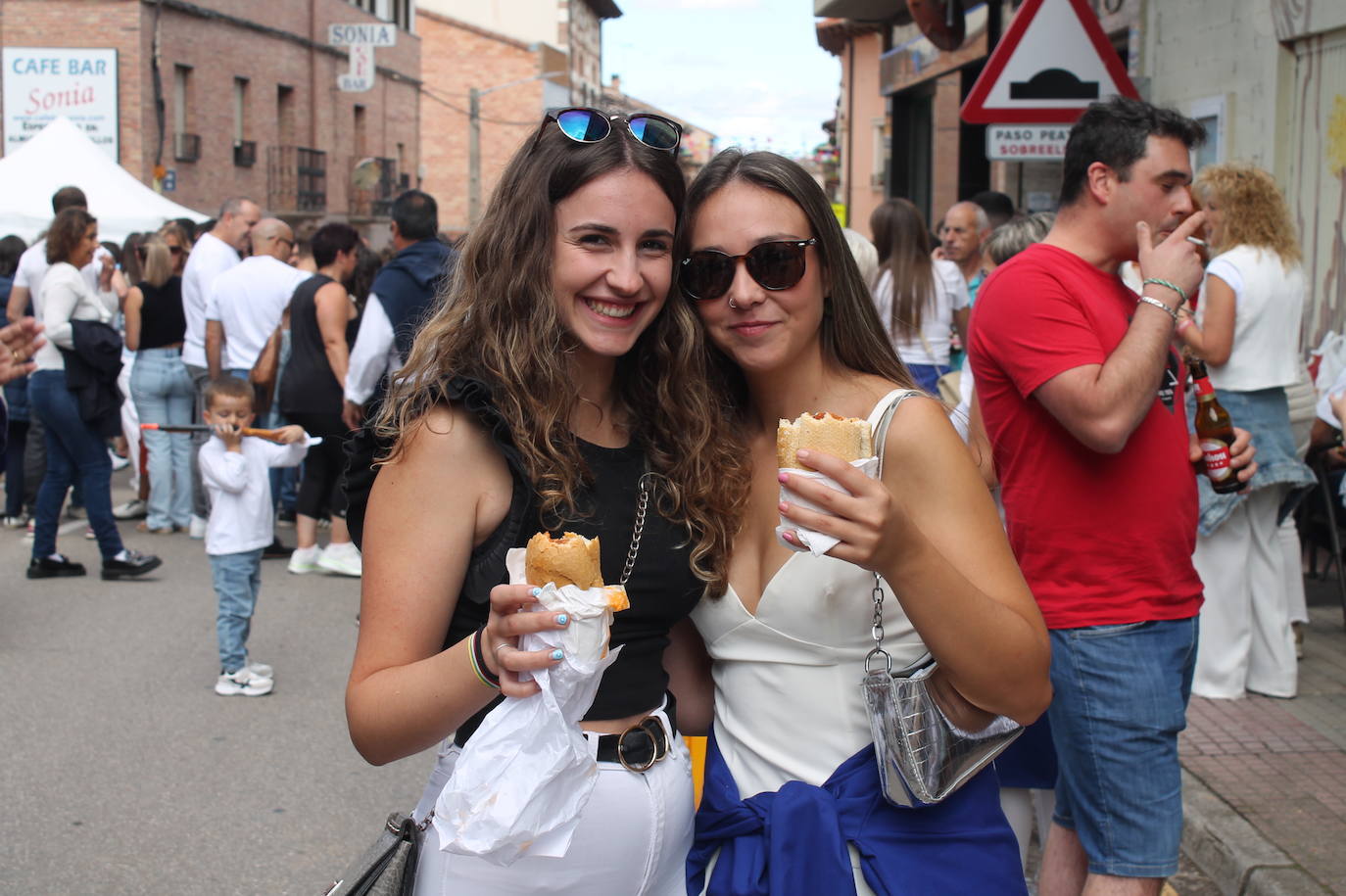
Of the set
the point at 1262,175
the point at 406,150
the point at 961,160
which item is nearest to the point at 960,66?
the point at 961,160

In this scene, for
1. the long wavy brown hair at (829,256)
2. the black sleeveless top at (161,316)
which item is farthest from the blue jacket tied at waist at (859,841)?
the black sleeveless top at (161,316)

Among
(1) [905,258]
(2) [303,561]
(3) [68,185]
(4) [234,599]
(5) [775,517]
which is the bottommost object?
(2) [303,561]

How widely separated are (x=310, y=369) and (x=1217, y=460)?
6.41 meters

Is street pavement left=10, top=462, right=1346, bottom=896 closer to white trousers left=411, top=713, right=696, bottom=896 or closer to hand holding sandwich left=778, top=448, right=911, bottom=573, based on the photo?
white trousers left=411, top=713, right=696, bottom=896

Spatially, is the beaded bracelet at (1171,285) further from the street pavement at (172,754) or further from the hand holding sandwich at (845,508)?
the street pavement at (172,754)

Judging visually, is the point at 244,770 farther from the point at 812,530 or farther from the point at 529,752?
the point at 812,530

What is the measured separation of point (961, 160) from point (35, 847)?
46.2 ft

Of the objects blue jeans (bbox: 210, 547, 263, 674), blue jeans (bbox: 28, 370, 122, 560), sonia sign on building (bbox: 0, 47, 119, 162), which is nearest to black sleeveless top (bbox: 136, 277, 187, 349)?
blue jeans (bbox: 28, 370, 122, 560)

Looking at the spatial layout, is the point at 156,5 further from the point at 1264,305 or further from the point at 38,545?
the point at 1264,305

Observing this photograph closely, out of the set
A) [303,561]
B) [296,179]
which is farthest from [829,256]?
[296,179]

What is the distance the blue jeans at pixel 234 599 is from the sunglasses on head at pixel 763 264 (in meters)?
4.46

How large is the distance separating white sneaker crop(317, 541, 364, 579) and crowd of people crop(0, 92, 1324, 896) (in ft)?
20.2

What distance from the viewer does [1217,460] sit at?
3783 millimetres

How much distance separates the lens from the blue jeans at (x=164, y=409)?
32.9 ft
